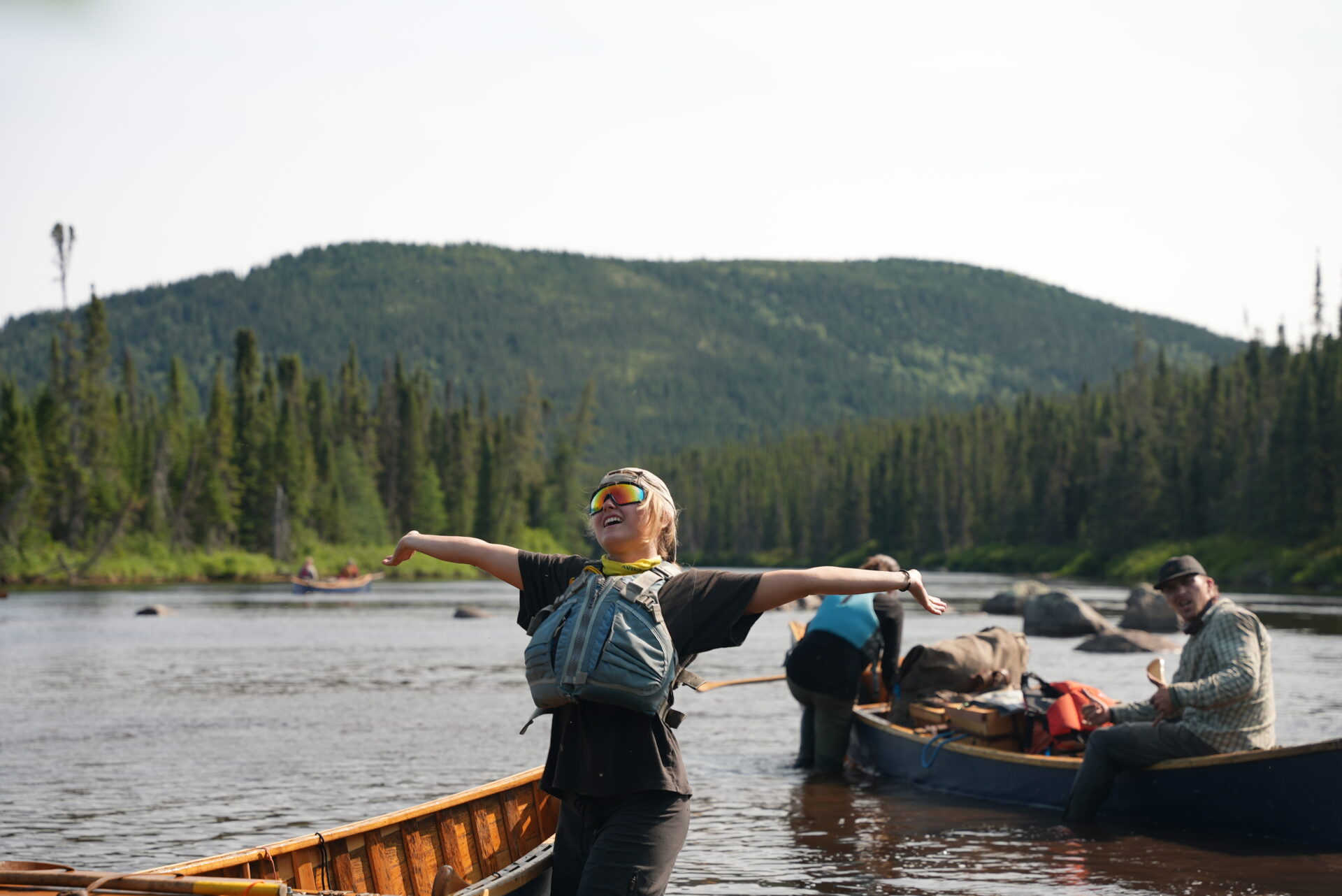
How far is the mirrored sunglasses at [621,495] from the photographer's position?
5329 mm

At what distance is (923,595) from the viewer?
534 cm

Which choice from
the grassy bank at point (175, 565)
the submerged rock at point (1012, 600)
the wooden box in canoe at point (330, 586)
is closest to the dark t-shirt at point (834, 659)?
the submerged rock at point (1012, 600)

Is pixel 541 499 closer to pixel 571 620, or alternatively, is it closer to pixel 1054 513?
pixel 1054 513

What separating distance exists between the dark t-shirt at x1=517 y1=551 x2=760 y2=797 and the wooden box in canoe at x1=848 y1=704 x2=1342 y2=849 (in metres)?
7.59

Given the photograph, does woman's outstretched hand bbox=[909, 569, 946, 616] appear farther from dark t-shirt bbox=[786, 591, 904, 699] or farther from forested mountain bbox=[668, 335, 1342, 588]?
forested mountain bbox=[668, 335, 1342, 588]

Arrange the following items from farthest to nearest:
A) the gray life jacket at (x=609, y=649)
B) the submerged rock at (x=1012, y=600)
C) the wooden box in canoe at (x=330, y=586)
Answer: the wooden box in canoe at (x=330, y=586), the submerged rock at (x=1012, y=600), the gray life jacket at (x=609, y=649)

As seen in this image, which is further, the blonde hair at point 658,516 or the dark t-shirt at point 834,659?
the dark t-shirt at point 834,659

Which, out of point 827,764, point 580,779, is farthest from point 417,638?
point 580,779

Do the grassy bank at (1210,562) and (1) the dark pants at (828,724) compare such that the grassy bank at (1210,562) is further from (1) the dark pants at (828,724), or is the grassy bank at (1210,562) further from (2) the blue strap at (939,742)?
(2) the blue strap at (939,742)

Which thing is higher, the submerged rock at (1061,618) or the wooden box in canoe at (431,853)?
the wooden box in canoe at (431,853)

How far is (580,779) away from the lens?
5281mm

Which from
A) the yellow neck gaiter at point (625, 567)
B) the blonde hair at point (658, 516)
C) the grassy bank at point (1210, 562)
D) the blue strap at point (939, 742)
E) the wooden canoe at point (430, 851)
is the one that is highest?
the blonde hair at point (658, 516)

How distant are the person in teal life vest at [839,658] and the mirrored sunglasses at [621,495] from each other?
1009cm

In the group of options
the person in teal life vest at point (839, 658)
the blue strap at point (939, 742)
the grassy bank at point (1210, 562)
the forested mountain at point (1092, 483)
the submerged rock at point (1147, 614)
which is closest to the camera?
the blue strap at point (939, 742)
